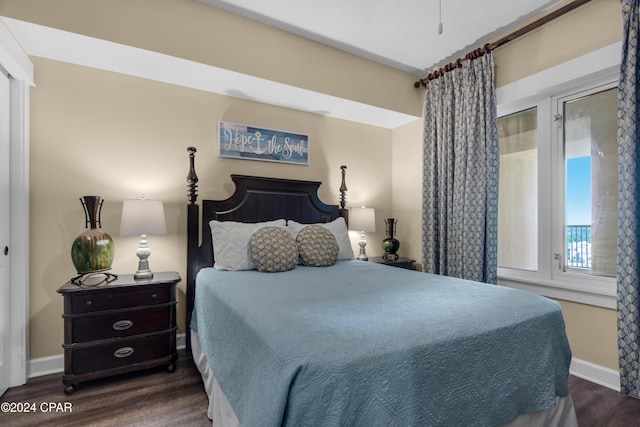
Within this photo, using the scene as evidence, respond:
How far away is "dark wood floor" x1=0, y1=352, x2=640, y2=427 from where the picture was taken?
5.78 feet

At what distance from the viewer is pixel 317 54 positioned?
2.97 metres

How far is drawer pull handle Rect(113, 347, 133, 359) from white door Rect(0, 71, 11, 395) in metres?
0.68

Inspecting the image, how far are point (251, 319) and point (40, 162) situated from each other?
7.30 ft

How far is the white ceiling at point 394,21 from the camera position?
243cm

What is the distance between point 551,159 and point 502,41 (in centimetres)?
111

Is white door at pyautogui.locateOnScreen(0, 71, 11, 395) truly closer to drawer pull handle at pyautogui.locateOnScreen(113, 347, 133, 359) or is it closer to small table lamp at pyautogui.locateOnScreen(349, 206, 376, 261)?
drawer pull handle at pyautogui.locateOnScreen(113, 347, 133, 359)

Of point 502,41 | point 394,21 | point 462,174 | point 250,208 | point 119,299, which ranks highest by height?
point 394,21

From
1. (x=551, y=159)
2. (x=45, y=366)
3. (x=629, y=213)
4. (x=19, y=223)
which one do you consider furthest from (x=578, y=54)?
(x=45, y=366)

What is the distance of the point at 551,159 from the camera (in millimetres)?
2594

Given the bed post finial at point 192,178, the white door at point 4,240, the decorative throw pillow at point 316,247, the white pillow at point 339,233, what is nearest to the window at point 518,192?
the white pillow at point 339,233

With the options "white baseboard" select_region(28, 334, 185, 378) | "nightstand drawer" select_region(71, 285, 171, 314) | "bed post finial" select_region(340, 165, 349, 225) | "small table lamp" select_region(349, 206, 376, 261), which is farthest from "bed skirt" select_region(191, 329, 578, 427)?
"bed post finial" select_region(340, 165, 349, 225)

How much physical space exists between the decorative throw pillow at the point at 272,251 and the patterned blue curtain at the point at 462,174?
1603 millimetres

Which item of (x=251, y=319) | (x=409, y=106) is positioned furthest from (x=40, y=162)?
(x=409, y=106)

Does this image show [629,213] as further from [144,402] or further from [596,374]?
[144,402]
